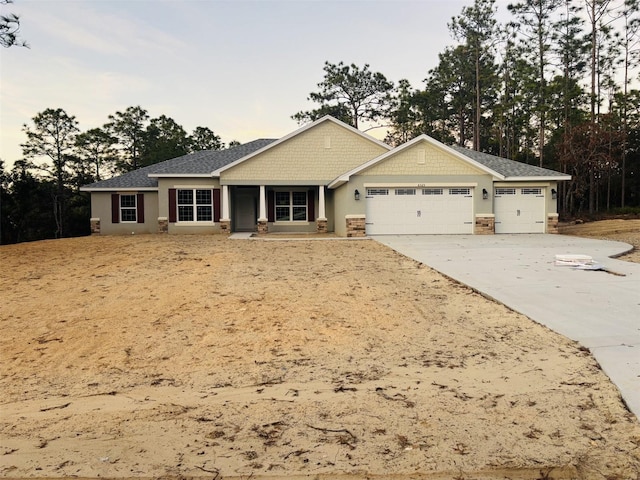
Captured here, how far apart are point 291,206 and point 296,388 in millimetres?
18753

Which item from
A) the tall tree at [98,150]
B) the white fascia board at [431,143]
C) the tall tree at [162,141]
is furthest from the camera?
the tall tree at [162,141]

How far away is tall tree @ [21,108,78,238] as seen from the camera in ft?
112

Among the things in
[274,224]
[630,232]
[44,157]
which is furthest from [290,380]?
[44,157]

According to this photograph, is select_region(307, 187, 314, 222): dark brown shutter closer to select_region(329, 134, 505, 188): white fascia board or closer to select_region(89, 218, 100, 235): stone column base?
select_region(329, 134, 505, 188): white fascia board

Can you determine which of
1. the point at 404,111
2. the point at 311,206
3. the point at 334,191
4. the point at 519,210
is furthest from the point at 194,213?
the point at 404,111

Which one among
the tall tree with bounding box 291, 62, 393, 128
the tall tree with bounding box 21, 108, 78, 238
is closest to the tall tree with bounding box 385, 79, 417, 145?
the tall tree with bounding box 291, 62, 393, 128

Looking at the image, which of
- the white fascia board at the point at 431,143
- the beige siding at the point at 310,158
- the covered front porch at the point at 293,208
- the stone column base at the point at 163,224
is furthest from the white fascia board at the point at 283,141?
the stone column base at the point at 163,224

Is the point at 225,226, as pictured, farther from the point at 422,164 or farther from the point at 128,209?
the point at 422,164

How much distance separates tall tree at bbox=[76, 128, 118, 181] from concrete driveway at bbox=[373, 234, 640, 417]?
112 ft

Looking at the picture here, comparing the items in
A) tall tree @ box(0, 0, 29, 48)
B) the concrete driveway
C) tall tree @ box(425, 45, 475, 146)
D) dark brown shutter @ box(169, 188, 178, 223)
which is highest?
tall tree @ box(425, 45, 475, 146)

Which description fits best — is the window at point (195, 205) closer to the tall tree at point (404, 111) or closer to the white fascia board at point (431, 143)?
the white fascia board at point (431, 143)

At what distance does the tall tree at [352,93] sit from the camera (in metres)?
39.6

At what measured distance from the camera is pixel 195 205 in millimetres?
20766

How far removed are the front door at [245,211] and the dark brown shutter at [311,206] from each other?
309 centimetres
